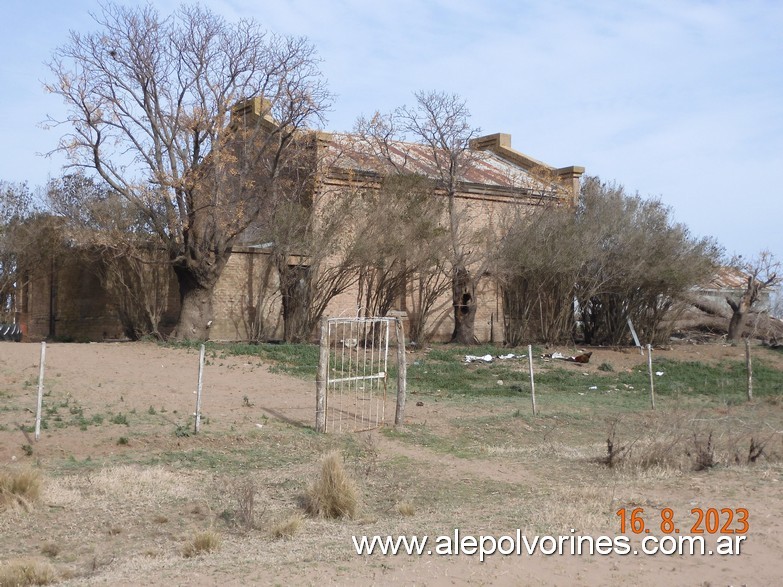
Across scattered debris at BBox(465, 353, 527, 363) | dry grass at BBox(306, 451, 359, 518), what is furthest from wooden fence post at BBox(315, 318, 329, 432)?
scattered debris at BBox(465, 353, 527, 363)

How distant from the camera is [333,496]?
10.8 metres

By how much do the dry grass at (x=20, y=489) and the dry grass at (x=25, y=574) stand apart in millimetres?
2338

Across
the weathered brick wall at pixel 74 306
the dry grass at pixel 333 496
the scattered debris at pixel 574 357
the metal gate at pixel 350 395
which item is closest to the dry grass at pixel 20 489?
the dry grass at pixel 333 496

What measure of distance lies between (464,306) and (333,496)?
23754mm

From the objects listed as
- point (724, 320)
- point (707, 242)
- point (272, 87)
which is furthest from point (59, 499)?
point (724, 320)

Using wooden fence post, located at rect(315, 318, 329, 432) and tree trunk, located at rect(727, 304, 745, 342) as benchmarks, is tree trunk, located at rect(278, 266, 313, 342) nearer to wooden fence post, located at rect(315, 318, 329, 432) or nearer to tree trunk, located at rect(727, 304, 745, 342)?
wooden fence post, located at rect(315, 318, 329, 432)

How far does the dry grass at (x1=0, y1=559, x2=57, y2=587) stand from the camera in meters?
7.86

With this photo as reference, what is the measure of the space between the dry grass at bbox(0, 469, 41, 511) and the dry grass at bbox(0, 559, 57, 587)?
92.1 inches

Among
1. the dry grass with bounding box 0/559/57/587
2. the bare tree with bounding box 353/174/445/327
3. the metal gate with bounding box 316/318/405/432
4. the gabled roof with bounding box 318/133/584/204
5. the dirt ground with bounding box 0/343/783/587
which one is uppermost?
the gabled roof with bounding box 318/133/584/204

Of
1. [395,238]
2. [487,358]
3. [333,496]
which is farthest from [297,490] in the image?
[395,238]

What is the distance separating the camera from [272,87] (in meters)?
28.0

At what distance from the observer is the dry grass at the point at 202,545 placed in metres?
9.02

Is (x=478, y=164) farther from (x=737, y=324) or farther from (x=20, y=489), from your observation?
(x=20, y=489)

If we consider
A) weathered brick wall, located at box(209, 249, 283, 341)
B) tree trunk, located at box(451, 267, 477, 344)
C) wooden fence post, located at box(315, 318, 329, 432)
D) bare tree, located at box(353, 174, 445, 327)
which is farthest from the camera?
tree trunk, located at box(451, 267, 477, 344)
